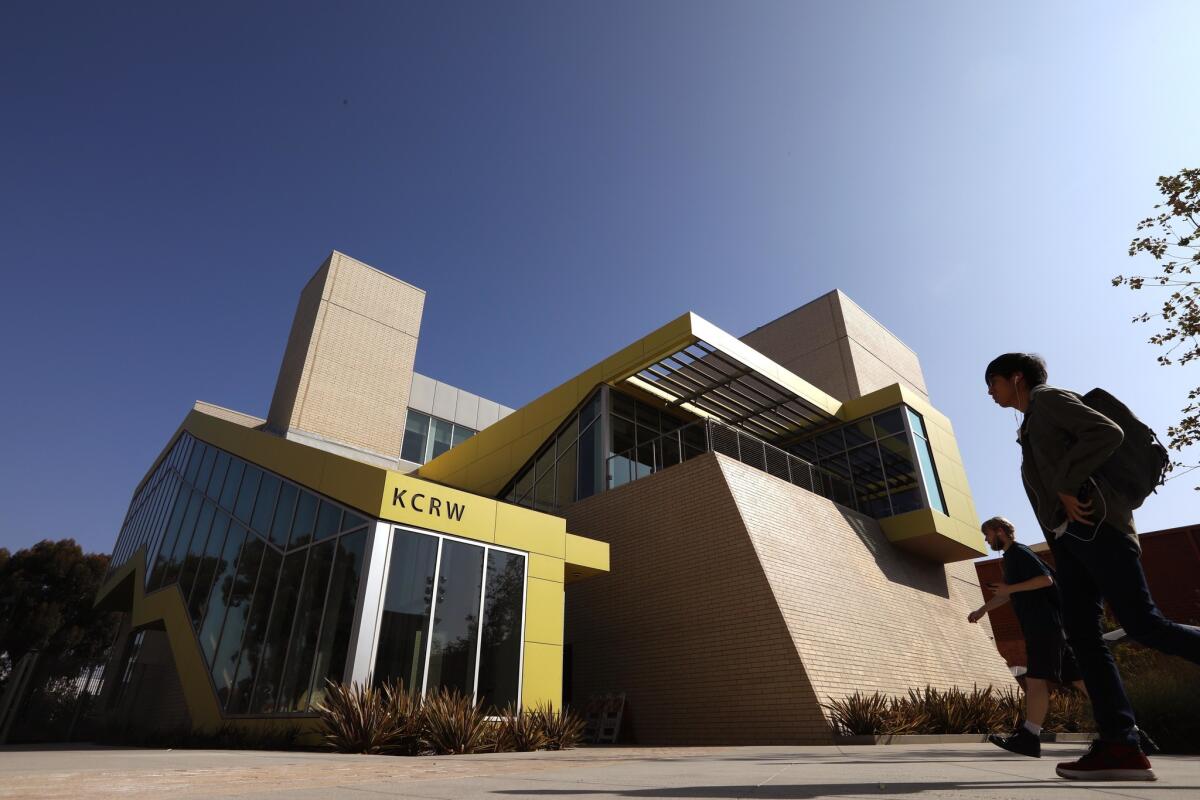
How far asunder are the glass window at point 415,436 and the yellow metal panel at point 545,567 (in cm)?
1725

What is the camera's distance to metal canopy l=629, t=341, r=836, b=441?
1573cm

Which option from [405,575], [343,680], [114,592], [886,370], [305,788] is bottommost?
[305,788]

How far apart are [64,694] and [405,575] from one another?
69.9ft

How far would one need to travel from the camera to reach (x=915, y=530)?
16.4 meters

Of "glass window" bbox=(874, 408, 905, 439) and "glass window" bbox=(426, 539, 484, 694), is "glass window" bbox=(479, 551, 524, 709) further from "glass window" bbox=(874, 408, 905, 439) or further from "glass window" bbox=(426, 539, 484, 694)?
"glass window" bbox=(874, 408, 905, 439)

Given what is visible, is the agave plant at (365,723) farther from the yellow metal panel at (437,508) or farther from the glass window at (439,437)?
the glass window at (439,437)

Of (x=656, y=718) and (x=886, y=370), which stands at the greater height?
(x=886, y=370)

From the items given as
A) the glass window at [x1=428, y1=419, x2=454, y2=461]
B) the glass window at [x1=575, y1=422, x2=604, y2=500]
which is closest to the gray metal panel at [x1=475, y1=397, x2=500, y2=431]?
the glass window at [x1=428, y1=419, x2=454, y2=461]

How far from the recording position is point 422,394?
2916 centimetres

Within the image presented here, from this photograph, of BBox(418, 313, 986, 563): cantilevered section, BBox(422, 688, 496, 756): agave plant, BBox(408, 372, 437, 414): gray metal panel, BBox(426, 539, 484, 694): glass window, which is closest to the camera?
BBox(422, 688, 496, 756): agave plant

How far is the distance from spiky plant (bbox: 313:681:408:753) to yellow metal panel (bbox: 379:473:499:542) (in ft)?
8.45

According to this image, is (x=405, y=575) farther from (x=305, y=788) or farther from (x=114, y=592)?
(x=114, y=592)

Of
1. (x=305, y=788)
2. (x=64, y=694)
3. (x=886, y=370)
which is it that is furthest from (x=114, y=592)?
(x=886, y=370)

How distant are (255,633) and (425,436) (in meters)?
18.5
